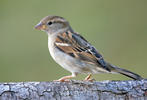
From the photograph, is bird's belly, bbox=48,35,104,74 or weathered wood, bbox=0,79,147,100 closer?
weathered wood, bbox=0,79,147,100

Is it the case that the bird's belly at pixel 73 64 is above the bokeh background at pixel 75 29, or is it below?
below

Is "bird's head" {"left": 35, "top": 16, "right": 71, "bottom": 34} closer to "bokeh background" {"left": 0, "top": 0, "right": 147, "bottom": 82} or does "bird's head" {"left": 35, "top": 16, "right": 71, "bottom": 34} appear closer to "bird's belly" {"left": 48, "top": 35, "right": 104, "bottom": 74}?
"bird's belly" {"left": 48, "top": 35, "right": 104, "bottom": 74}

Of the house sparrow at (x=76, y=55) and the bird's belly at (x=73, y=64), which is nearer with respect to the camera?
the house sparrow at (x=76, y=55)

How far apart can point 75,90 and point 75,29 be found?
15.4 ft

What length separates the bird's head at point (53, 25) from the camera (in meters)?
5.70

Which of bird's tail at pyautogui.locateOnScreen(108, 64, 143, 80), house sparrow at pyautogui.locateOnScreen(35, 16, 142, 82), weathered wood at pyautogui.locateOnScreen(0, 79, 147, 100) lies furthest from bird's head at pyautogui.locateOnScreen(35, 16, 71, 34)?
weathered wood at pyautogui.locateOnScreen(0, 79, 147, 100)

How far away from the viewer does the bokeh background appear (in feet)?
23.7

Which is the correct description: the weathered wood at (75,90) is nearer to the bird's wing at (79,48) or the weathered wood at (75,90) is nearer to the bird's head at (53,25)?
the bird's wing at (79,48)

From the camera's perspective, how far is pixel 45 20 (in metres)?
5.68

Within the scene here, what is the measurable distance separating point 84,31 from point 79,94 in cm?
471

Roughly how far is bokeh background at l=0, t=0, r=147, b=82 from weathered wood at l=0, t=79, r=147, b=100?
304 cm

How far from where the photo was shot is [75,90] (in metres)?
3.74

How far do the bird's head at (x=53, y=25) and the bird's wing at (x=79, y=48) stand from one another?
0.95ft

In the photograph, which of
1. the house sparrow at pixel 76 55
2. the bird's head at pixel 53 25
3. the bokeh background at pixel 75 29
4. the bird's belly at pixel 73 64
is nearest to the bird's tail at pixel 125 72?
the house sparrow at pixel 76 55
